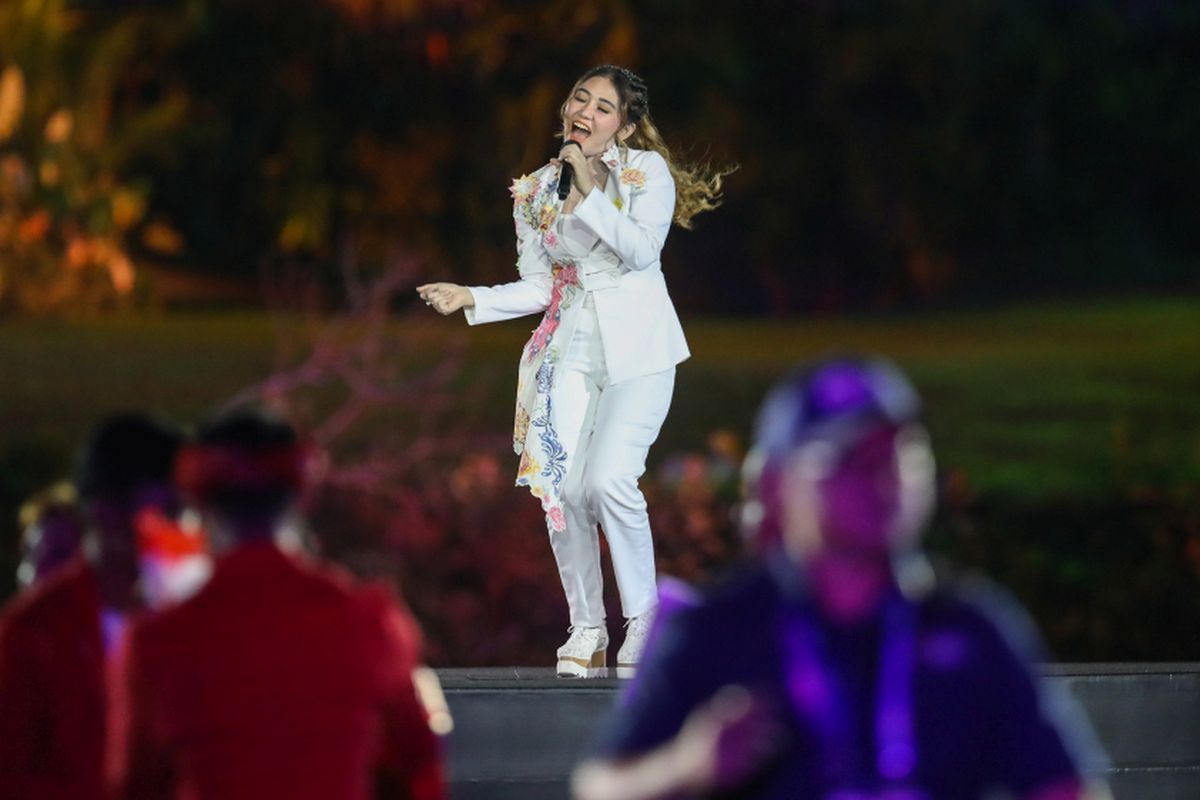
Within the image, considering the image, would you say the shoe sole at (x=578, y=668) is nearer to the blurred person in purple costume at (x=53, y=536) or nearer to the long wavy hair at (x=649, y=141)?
the long wavy hair at (x=649, y=141)

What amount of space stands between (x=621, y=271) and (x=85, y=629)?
2.57 meters

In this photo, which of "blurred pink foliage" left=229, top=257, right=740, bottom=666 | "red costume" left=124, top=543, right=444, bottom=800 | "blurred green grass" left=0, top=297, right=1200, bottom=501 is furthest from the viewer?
"blurred green grass" left=0, top=297, right=1200, bottom=501

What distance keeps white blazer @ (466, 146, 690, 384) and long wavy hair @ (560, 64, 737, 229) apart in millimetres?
106

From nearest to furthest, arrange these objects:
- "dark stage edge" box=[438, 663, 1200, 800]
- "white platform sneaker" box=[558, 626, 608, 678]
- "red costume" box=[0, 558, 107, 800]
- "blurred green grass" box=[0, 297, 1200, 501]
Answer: "red costume" box=[0, 558, 107, 800]
"dark stage edge" box=[438, 663, 1200, 800]
"white platform sneaker" box=[558, 626, 608, 678]
"blurred green grass" box=[0, 297, 1200, 501]

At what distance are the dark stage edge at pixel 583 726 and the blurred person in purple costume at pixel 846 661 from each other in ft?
8.32

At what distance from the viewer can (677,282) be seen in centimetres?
1195

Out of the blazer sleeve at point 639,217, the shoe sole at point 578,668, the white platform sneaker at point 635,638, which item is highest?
the blazer sleeve at point 639,217

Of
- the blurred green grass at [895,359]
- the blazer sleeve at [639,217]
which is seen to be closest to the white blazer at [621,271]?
the blazer sleeve at [639,217]

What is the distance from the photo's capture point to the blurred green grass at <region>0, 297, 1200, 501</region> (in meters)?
11.0

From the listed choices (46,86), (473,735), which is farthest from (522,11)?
(473,735)

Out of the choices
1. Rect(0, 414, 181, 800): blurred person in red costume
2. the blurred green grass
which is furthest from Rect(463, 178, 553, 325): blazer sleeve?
the blurred green grass

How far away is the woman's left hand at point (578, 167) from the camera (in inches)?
185

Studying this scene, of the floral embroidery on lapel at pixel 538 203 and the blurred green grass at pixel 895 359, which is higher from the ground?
the floral embroidery on lapel at pixel 538 203

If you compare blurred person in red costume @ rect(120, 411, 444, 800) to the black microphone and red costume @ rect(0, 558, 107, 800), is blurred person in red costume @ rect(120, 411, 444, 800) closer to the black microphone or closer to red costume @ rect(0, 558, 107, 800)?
red costume @ rect(0, 558, 107, 800)
